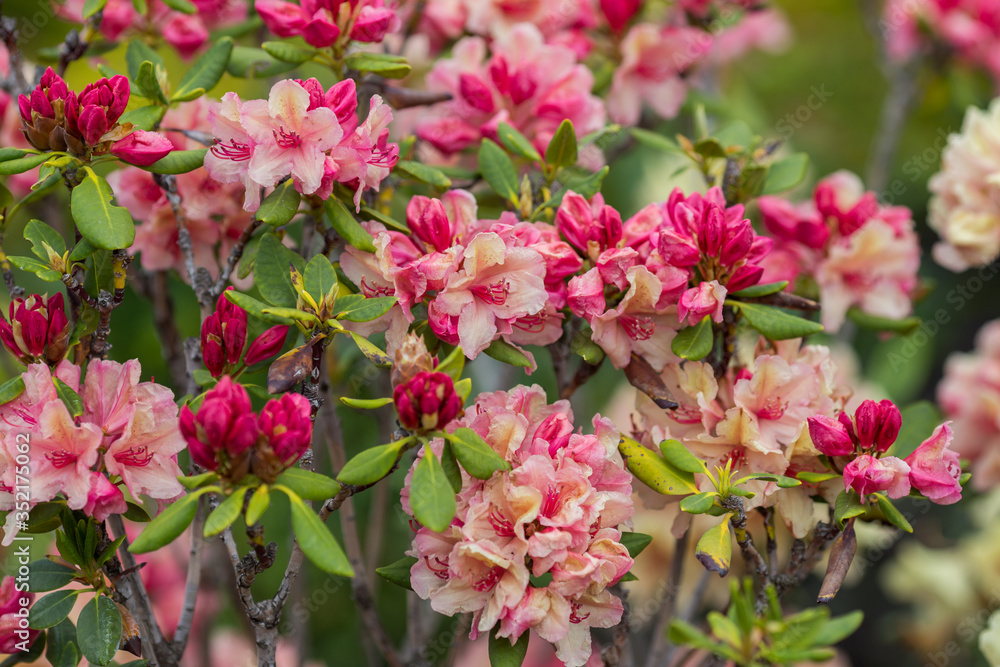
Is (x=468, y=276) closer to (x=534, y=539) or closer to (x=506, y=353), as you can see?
(x=506, y=353)

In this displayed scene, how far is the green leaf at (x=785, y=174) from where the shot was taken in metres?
1.14

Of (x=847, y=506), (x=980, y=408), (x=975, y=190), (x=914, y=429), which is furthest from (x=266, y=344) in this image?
(x=980, y=408)

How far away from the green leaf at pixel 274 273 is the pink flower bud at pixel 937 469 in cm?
67

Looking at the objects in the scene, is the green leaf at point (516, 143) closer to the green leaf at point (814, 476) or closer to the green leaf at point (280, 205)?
the green leaf at point (280, 205)

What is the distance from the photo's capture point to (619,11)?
54.6 inches

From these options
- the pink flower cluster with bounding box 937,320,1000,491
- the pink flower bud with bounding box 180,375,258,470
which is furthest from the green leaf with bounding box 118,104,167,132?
the pink flower cluster with bounding box 937,320,1000,491

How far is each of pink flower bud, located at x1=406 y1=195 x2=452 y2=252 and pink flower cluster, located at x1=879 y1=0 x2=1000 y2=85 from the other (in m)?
1.39

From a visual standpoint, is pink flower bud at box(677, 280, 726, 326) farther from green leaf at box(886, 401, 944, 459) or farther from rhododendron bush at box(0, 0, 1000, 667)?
green leaf at box(886, 401, 944, 459)

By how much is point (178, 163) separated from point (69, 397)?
0.27 m

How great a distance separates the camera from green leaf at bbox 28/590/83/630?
2.80 ft

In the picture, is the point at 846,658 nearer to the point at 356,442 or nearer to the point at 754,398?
the point at 356,442

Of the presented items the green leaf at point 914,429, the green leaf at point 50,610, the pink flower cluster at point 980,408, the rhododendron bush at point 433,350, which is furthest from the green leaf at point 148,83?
the pink flower cluster at point 980,408

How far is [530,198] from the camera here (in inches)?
40.1

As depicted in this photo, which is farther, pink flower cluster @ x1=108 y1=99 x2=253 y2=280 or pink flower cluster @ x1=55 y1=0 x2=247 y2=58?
pink flower cluster @ x1=55 y1=0 x2=247 y2=58
